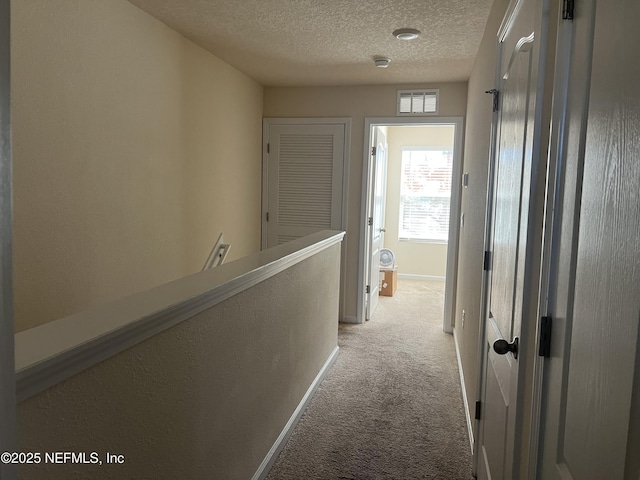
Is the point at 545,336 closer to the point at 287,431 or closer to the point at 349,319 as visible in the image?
the point at 287,431

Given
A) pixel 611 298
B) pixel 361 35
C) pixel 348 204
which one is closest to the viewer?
pixel 611 298

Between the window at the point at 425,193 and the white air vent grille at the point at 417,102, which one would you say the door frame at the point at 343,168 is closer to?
the white air vent grille at the point at 417,102

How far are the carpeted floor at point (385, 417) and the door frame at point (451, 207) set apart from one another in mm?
357

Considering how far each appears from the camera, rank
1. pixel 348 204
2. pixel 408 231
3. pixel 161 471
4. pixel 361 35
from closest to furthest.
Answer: pixel 161 471
pixel 361 35
pixel 348 204
pixel 408 231

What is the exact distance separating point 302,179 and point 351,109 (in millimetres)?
854

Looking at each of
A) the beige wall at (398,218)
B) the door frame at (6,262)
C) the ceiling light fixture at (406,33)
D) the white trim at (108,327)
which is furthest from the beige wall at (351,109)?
the door frame at (6,262)

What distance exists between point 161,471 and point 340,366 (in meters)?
2.47

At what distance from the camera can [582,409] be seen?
2.83 ft

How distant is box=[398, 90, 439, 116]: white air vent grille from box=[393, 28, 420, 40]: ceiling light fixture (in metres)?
1.45

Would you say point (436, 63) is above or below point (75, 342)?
above

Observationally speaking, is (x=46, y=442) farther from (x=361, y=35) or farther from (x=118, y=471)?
(x=361, y=35)

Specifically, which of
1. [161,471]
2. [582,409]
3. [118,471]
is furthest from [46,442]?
[582,409]

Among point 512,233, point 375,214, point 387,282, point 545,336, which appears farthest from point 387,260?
point 545,336

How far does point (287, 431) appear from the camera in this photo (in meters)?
2.63
